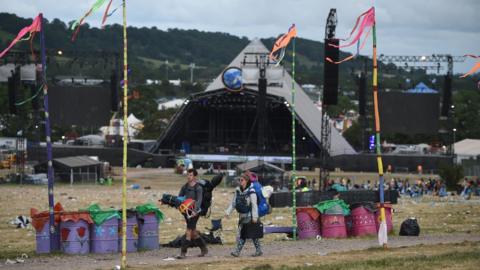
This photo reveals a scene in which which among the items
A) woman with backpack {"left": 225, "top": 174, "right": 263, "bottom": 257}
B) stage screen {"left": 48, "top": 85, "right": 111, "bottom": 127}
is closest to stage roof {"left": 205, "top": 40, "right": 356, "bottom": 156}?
stage screen {"left": 48, "top": 85, "right": 111, "bottom": 127}

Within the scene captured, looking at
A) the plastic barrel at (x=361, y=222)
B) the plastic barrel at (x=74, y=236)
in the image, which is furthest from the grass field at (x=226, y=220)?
the plastic barrel at (x=361, y=222)

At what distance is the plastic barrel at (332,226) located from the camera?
21.5 metres

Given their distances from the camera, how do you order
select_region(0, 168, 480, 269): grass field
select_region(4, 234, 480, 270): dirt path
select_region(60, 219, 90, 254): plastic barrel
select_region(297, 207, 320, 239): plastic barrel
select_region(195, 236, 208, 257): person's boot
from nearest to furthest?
select_region(0, 168, 480, 269): grass field < select_region(4, 234, 480, 270): dirt path < select_region(195, 236, 208, 257): person's boot < select_region(60, 219, 90, 254): plastic barrel < select_region(297, 207, 320, 239): plastic barrel

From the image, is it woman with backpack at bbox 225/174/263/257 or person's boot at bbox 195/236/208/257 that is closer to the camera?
woman with backpack at bbox 225/174/263/257

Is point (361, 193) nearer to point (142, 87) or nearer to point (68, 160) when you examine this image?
point (68, 160)

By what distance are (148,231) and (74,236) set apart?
1428 millimetres

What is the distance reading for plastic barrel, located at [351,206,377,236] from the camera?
71.5 ft

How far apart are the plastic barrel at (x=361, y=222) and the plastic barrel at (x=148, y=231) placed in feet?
14.7

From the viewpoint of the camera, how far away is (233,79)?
7769 centimetres

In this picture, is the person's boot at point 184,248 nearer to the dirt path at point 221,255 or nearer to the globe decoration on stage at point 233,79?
the dirt path at point 221,255

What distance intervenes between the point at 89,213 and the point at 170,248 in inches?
77.1

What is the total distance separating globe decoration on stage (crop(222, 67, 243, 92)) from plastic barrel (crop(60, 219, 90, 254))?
194 ft

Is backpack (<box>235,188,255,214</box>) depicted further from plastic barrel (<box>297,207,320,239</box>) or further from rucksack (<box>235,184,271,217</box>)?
plastic barrel (<box>297,207,320,239</box>)

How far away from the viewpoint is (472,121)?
11881 cm
